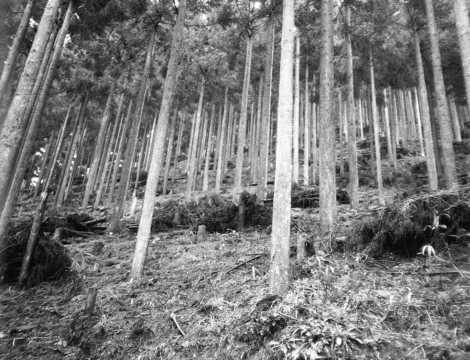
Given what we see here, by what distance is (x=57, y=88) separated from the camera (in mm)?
19266

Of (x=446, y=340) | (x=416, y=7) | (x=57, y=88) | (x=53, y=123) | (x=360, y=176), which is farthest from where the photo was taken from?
(x=53, y=123)

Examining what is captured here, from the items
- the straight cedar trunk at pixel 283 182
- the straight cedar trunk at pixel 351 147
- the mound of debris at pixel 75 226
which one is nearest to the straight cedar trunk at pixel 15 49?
the mound of debris at pixel 75 226

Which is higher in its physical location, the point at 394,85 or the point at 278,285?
the point at 394,85

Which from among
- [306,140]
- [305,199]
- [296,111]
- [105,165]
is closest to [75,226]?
[305,199]

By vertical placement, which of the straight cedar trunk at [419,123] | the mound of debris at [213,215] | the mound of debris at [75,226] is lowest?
the mound of debris at [75,226]

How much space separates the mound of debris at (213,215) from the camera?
392 inches

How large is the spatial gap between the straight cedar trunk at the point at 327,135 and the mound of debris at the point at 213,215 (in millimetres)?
3260

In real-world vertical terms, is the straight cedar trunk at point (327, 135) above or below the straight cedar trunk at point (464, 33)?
below

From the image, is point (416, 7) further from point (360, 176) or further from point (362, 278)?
point (362, 278)

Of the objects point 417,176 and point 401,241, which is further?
point 417,176

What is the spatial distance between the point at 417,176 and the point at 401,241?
43.0ft

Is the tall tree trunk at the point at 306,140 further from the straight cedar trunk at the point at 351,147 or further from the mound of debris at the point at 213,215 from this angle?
the mound of debris at the point at 213,215

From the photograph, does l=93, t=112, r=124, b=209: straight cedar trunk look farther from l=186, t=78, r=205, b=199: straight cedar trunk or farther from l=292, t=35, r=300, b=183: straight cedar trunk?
l=292, t=35, r=300, b=183: straight cedar trunk

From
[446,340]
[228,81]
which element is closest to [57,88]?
[228,81]
